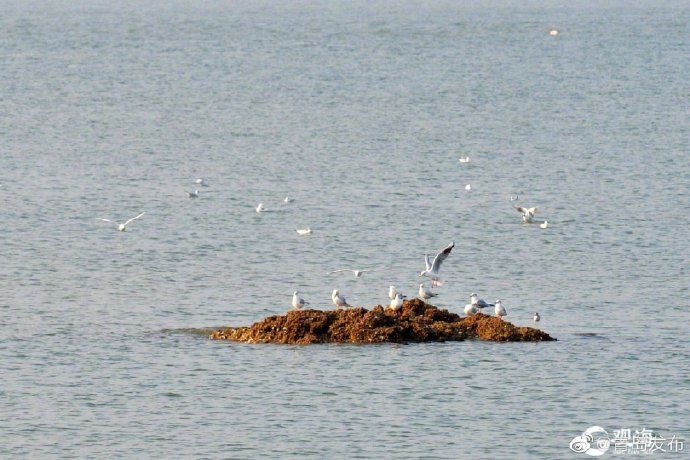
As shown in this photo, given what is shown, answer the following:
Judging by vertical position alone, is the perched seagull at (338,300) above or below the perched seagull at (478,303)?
below

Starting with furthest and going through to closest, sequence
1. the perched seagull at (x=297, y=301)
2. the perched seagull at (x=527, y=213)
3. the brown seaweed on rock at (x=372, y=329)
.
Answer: the perched seagull at (x=527, y=213)
the perched seagull at (x=297, y=301)
the brown seaweed on rock at (x=372, y=329)

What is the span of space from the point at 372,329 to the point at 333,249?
37.8 feet

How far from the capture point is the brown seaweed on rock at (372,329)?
98.6 ft

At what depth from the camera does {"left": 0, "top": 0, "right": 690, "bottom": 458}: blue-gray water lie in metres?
26.6

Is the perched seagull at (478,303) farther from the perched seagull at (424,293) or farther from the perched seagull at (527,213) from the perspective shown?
the perched seagull at (527,213)

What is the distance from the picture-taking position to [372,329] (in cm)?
3002

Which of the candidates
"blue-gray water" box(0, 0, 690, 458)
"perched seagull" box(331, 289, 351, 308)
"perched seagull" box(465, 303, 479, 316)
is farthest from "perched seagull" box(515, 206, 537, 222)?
"perched seagull" box(331, 289, 351, 308)

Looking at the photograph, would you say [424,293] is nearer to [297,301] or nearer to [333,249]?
[297,301]

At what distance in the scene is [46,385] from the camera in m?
28.3

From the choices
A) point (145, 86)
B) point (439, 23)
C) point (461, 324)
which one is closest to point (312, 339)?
point (461, 324)

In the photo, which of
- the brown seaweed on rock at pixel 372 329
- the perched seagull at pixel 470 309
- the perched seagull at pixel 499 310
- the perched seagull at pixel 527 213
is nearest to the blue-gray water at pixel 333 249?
the brown seaweed on rock at pixel 372 329

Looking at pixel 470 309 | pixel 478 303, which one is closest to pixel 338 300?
pixel 470 309

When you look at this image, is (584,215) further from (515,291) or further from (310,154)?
(310,154)

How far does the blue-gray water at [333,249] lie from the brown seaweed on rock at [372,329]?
342 mm
